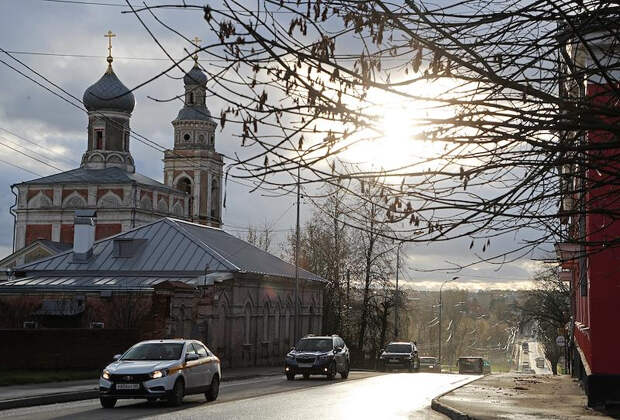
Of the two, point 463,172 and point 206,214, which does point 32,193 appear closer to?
point 206,214

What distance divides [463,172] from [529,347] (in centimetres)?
19820

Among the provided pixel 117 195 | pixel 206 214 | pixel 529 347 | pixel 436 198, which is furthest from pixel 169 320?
pixel 529 347

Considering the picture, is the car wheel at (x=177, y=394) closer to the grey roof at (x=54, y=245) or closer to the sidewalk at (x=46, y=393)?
the sidewalk at (x=46, y=393)

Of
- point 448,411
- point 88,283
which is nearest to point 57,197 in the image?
point 88,283

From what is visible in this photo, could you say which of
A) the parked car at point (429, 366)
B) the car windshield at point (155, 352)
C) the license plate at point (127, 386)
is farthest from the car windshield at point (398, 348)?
the license plate at point (127, 386)

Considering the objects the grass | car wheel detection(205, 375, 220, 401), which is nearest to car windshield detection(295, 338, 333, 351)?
the grass

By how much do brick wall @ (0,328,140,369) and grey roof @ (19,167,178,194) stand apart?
4915 cm

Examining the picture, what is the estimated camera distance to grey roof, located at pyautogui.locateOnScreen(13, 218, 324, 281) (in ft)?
142

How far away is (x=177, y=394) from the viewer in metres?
19.9

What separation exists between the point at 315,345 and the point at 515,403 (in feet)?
42.9

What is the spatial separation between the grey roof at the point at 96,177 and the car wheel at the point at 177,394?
205ft

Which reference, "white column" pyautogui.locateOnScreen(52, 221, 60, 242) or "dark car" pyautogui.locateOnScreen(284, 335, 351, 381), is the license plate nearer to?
"dark car" pyautogui.locateOnScreen(284, 335, 351, 381)

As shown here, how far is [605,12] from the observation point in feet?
24.5

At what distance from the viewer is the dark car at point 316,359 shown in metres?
33.0
